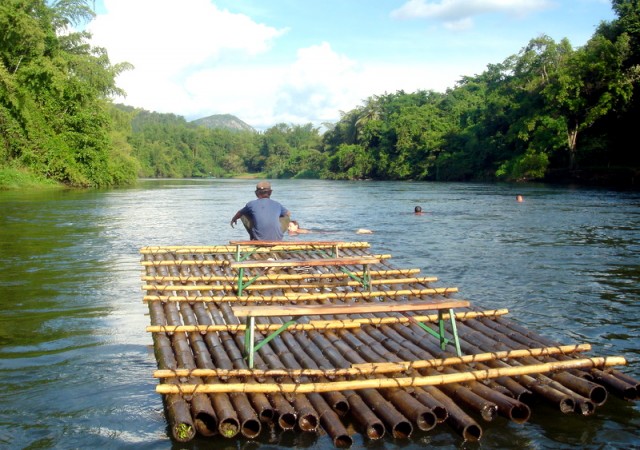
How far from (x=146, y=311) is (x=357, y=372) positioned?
430cm

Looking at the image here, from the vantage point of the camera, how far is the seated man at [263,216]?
10586 millimetres

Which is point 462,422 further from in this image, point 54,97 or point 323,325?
point 54,97

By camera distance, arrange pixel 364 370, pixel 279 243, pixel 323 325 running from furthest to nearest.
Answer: pixel 279 243 → pixel 323 325 → pixel 364 370

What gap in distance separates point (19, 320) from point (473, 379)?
5731 millimetres

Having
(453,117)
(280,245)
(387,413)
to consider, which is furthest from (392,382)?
(453,117)

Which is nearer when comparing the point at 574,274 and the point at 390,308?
the point at 390,308

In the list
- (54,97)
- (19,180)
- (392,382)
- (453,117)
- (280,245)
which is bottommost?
(392,382)

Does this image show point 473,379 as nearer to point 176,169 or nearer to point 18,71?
point 18,71

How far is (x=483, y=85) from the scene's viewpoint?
8438cm

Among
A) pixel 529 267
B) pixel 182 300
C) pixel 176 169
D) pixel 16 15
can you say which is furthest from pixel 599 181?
pixel 176 169

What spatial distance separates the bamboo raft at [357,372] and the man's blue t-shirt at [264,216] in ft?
9.99

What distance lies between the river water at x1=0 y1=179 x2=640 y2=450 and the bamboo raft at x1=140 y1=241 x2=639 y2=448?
0.16m

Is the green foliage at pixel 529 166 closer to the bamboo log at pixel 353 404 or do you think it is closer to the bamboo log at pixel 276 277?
the bamboo log at pixel 276 277

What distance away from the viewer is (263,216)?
35.0 ft
